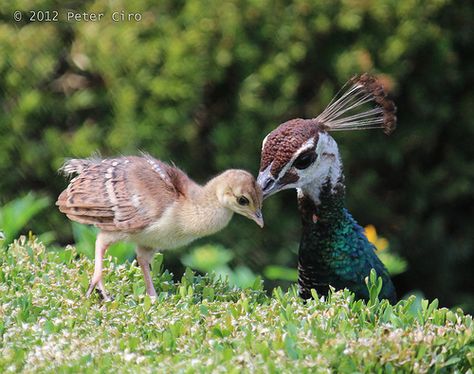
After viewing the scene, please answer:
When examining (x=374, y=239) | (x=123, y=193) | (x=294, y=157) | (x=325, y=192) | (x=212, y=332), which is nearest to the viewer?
(x=212, y=332)

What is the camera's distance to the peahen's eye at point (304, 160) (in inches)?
175

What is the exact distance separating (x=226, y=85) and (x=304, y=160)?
2387 mm

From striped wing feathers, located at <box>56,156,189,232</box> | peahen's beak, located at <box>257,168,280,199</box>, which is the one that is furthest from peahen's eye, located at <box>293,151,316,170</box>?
striped wing feathers, located at <box>56,156,189,232</box>

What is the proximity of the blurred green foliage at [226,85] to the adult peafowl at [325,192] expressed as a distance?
1.83 meters

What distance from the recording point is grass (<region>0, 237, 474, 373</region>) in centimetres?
355

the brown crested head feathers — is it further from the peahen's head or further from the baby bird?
the baby bird

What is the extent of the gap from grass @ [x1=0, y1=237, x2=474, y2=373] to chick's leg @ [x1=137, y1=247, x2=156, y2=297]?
0.21 feet

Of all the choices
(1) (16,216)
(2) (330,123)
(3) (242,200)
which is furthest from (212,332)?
(1) (16,216)

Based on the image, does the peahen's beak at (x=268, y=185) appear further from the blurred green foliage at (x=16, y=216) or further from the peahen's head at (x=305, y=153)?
the blurred green foliage at (x=16, y=216)

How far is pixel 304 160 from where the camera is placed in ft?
14.7

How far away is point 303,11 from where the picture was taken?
260 inches

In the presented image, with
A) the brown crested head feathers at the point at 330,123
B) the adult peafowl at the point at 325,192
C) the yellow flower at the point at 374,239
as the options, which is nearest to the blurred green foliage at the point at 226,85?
the yellow flower at the point at 374,239

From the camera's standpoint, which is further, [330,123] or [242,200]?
[330,123]

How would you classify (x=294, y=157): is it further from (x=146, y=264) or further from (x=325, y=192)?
(x=146, y=264)
